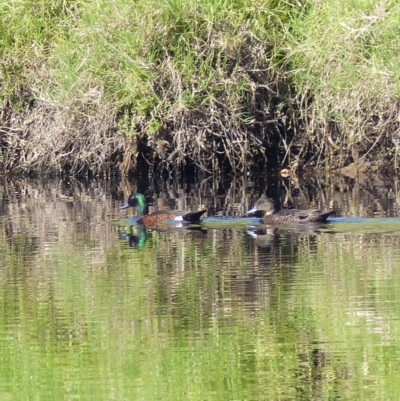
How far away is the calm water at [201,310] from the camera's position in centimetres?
754

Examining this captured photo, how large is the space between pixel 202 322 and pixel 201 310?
16.7 inches

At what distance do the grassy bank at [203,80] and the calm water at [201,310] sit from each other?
337 cm

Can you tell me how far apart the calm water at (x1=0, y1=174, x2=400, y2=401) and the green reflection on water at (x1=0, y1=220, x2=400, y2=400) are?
0.01 metres

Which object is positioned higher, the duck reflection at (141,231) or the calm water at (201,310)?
the duck reflection at (141,231)

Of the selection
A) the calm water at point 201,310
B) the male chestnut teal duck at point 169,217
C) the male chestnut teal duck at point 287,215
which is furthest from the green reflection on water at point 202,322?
the male chestnut teal duck at point 169,217

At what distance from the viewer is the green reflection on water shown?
751 cm

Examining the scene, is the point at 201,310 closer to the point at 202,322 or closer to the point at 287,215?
the point at 202,322

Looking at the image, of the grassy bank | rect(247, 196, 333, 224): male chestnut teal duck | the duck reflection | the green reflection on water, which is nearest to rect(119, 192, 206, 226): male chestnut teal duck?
the duck reflection

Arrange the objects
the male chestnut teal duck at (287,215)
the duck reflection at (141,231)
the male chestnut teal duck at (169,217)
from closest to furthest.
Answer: the duck reflection at (141,231) → the male chestnut teal duck at (287,215) → the male chestnut teal duck at (169,217)

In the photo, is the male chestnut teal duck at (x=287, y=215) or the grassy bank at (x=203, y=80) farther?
the grassy bank at (x=203, y=80)

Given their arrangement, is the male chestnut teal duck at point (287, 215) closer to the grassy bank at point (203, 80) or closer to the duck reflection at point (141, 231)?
the duck reflection at point (141, 231)

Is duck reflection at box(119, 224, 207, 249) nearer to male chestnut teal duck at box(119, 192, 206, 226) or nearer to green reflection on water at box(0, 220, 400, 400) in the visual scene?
male chestnut teal duck at box(119, 192, 206, 226)

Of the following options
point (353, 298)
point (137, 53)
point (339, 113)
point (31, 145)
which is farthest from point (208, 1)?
point (353, 298)

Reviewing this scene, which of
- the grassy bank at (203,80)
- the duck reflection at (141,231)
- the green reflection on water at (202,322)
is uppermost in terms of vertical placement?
the grassy bank at (203,80)
